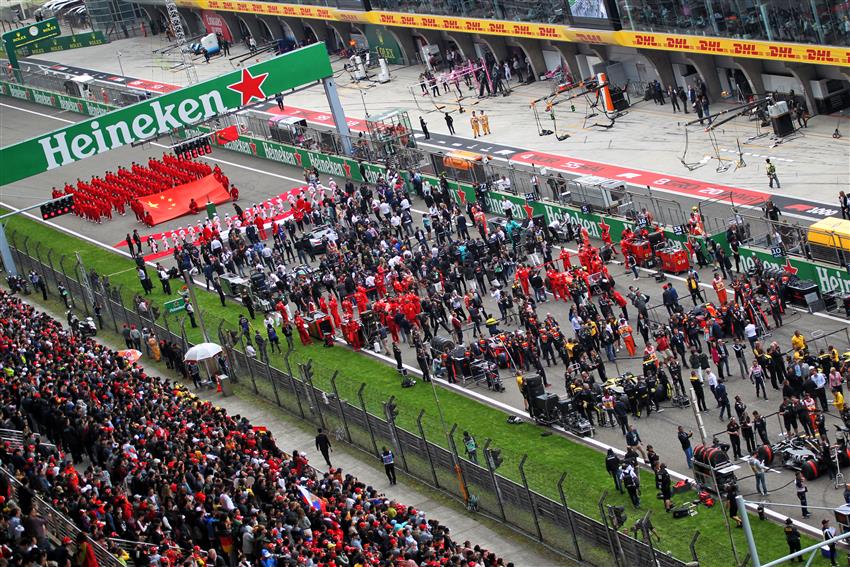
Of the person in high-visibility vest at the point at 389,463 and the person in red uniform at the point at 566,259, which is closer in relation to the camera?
the person in high-visibility vest at the point at 389,463

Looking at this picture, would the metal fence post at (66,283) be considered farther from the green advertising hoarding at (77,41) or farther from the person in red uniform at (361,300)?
the green advertising hoarding at (77,41)

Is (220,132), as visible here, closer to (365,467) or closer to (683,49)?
(683,49)

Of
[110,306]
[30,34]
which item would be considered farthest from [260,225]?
[30,34]

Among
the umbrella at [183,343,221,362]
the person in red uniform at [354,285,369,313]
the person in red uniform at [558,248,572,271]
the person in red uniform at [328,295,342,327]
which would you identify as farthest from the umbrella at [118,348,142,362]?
the person in red uniform at [558,248,572,271]

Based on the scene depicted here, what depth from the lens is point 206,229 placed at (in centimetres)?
6197

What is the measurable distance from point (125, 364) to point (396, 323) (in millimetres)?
10076

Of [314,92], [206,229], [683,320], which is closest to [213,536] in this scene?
[683,320]

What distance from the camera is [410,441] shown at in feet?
131

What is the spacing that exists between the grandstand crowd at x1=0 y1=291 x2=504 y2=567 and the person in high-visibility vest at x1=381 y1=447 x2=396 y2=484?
2.50m

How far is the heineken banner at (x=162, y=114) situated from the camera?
64375 millimetres

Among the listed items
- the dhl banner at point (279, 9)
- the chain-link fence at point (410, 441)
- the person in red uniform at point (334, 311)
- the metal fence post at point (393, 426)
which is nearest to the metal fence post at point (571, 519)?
the chain-link fence at point (410, 441)

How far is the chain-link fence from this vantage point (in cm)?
3375

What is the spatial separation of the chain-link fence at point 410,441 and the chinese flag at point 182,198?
12565 mm

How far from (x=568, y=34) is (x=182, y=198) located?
19570 millimetres
